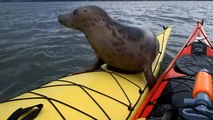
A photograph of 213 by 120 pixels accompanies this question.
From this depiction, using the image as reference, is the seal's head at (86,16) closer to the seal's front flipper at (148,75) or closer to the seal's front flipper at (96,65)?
the seal's front flipper at (96,65)

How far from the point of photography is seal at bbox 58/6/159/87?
463cm

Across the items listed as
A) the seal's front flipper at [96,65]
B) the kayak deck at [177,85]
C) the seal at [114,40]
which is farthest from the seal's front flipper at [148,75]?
the seal's front flipper at [96,65]

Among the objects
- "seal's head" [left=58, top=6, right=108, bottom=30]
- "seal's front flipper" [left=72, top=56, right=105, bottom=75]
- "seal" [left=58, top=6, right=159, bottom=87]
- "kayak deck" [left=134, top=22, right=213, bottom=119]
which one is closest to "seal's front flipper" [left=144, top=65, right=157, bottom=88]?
"seal" [left=58, top=6, right=159, bottom=87]

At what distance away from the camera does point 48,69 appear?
7727mm

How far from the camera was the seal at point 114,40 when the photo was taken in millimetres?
4629

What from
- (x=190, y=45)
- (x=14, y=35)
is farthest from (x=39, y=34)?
(x=190, y=45)

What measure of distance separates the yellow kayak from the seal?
0.27m

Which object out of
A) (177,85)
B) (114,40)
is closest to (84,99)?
(114,40)

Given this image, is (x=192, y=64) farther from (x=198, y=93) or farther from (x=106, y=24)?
(x=198, y=93)

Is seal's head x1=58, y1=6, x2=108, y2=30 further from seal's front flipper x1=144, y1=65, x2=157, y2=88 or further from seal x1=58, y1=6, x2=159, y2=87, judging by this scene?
seal's front flipper x1=144, y1=65, x2=157, y2=88

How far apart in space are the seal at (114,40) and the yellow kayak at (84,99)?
0.27 m

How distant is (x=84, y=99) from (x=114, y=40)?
1.17 meters

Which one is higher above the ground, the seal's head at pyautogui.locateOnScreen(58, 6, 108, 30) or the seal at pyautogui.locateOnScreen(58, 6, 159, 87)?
the seal's head at pyautogui.locateOnScreen(58, 6, 108, 30)

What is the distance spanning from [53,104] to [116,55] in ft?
4.66
